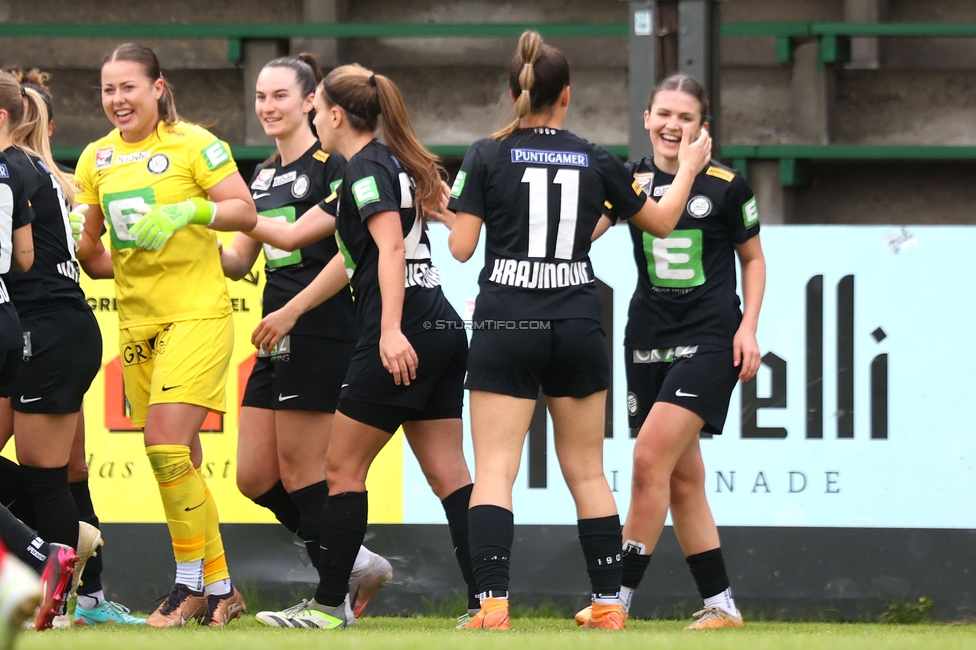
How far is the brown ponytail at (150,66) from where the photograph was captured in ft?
15.4

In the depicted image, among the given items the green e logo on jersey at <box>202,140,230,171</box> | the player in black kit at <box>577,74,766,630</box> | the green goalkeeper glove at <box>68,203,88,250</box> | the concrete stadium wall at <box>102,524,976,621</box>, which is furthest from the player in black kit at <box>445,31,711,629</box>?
the concrete stadium wall at <box>102,524,976,621</box>

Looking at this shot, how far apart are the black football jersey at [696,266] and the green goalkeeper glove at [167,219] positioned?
5.03 ft

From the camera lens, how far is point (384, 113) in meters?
4.57

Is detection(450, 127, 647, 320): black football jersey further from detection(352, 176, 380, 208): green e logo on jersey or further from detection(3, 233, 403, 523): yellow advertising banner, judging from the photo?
detection(3, 233, 403, 523): yellow advertising banner

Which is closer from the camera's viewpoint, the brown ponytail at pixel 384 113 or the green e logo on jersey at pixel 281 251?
the brown ponytail at pixel 384 113

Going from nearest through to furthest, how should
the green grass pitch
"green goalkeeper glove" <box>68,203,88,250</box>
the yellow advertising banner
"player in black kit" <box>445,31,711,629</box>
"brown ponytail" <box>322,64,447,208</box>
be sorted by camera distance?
the green grass pitch → "player in black kit" <box>445,31,711,629</box> → "brown ponytail" <box>322,64,447,208</box> → "green goalkeeper glove" <box>68,203,88,250</box> → the yellow advertising banner

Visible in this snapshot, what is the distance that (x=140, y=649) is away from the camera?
3.19 m

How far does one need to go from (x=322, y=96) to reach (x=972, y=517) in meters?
3.28

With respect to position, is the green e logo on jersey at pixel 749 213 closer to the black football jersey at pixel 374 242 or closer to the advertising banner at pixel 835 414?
the advertising banner at pixel 835 414

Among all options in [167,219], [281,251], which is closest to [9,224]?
[167,219]

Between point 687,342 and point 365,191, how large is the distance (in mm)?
1335

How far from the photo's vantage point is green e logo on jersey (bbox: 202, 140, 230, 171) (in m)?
4.73

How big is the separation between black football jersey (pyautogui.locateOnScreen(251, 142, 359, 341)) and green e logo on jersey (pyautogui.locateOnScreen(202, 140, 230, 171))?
368 millimetres

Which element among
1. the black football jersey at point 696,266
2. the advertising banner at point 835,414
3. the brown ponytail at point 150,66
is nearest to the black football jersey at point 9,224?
the brown ponytail at point 150,66
